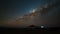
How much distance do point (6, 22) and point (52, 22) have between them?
1.72ft

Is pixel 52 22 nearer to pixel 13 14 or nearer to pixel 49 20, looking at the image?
pixel 49 20

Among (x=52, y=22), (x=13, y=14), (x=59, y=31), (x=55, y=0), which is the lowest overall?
(x=59, y=31)

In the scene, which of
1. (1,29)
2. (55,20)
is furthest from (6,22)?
(55,20)

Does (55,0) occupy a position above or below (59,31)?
above

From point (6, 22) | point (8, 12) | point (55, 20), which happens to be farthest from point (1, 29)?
point (55, 20)

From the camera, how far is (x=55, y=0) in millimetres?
1451

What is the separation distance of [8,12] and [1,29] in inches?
8.3

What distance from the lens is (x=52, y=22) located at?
143 cm

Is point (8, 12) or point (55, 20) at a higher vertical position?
point (8, 12)

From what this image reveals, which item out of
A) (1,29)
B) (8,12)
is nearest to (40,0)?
(8,12)

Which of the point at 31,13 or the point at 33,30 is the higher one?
the point at 31,13

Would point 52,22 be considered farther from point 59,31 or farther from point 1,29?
point 1,29

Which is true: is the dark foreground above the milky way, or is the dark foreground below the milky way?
below

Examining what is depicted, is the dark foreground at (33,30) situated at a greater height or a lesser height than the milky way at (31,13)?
lesser
